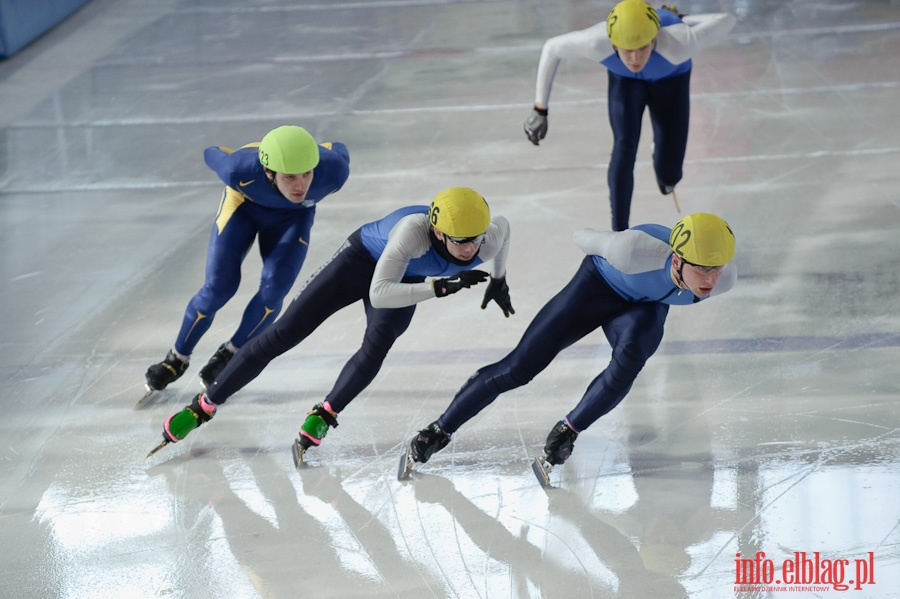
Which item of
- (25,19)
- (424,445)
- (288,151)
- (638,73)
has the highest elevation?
(25,19)

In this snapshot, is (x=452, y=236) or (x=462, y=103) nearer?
(x=452, y=236)

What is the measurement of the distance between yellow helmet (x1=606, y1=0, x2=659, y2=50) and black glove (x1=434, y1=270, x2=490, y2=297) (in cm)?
151

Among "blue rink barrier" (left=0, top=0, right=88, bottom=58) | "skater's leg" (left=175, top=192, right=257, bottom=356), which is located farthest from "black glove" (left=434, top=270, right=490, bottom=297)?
"blue rink barrier" (left=0, top=0, right=88, bottom=58)

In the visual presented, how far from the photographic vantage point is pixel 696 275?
3.58 m

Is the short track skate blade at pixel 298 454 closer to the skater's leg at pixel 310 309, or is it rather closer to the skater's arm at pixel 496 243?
the skater's leg at pixel 310 309

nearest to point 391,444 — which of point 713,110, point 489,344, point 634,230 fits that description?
point 489,344

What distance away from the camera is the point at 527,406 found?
4566mm

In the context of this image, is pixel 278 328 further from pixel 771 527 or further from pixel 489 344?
pixel 771 527

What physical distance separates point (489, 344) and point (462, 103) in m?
4.00

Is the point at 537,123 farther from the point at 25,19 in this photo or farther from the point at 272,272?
the point at 25,19

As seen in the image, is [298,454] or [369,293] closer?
[369,293]

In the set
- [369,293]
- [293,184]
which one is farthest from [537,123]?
[369,293]

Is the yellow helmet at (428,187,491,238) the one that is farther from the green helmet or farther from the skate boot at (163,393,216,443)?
the skate boot at (163,393,216,443)

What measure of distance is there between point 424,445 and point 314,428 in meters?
0.45
